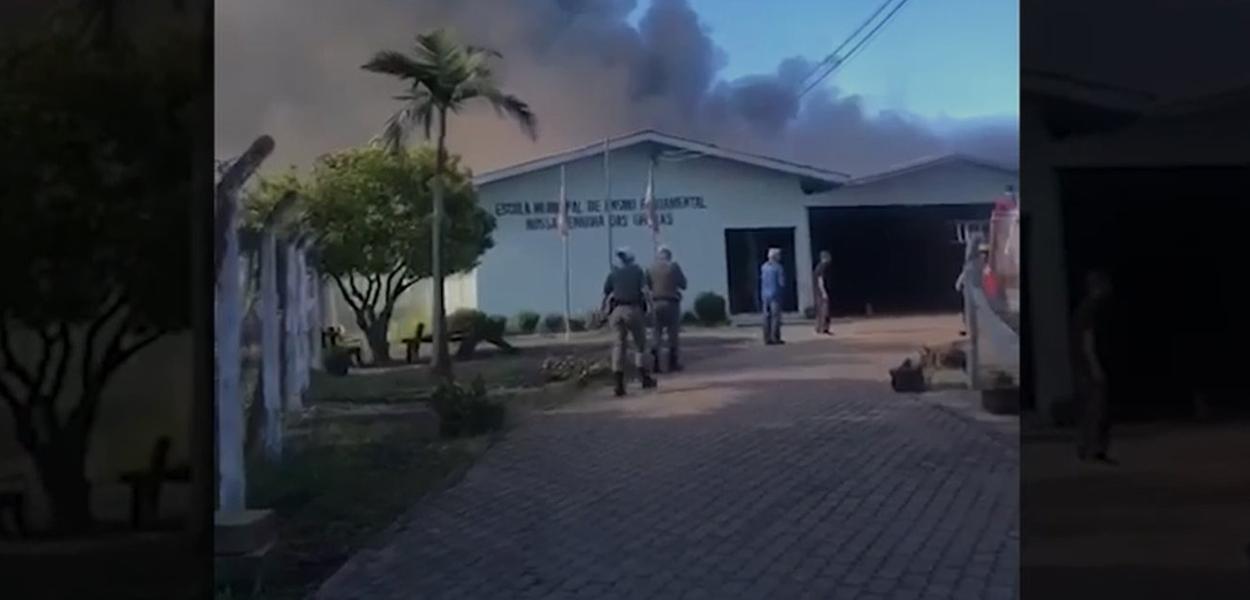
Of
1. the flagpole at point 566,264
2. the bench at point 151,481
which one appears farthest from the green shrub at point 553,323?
the bench at point 151,481

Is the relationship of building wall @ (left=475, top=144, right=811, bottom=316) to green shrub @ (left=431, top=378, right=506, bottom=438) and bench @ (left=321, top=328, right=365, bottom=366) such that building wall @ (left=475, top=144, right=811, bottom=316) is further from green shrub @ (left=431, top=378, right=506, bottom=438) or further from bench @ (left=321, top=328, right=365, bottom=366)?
bench @ (left=321, top=328, right=365, bottom=366)

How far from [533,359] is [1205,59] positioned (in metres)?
1.95

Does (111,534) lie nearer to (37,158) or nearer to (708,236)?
(37,158)

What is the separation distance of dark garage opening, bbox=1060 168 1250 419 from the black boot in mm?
1129

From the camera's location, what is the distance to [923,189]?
360 centimetres

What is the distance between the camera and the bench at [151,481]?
11.9 feet

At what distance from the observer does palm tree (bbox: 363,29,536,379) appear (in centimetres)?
353

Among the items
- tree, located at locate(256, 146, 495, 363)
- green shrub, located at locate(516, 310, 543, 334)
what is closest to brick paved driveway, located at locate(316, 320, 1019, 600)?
green shrub, located at locate(516, 310, 543, 334)

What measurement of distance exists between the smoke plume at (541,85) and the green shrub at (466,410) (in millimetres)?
553

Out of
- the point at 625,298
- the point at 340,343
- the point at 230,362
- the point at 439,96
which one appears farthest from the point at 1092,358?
the point at 230,362

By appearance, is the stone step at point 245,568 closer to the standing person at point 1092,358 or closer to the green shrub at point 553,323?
the green shrub at point 553,323

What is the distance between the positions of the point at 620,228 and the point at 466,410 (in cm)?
59

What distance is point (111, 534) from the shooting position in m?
3.69

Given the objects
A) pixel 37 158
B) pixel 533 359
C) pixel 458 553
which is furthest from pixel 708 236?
pixel 37 158
